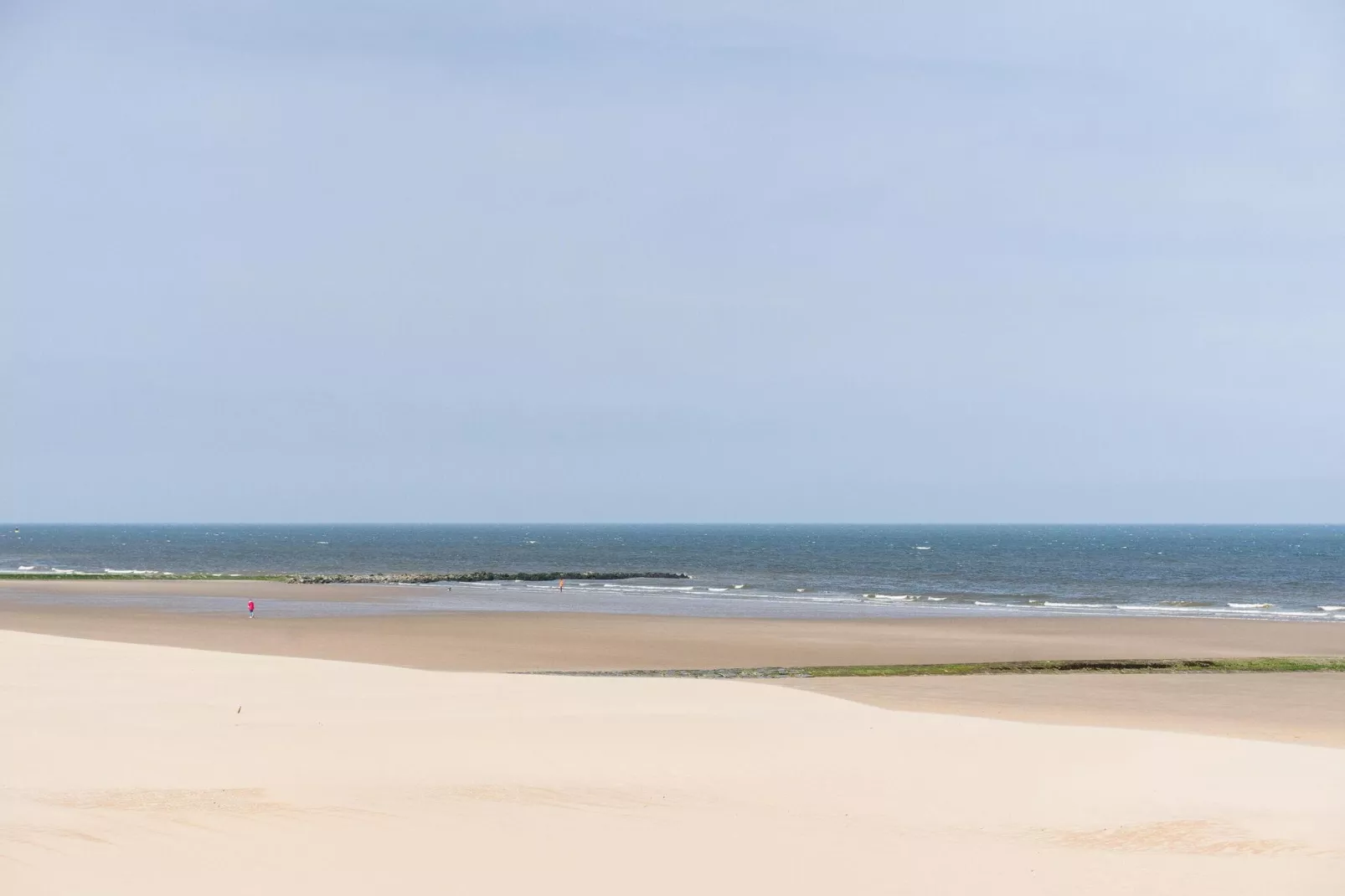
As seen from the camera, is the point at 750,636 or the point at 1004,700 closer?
the point at 1004,700

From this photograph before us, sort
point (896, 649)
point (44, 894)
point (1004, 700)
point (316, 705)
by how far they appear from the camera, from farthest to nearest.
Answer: point (896, 649), point (1004, 700), point (316, 705), point (44, 894)

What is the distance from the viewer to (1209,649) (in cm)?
3678

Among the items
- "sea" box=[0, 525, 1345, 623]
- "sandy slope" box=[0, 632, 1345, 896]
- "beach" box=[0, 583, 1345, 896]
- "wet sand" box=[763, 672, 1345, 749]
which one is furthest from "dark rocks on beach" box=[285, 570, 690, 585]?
"sandy slope" box=[0, 632, 1345, 896]

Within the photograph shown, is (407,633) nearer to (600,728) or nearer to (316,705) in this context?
(316,705)

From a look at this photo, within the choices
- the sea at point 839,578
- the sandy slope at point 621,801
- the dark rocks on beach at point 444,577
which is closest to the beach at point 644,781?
the sandy slope at point 621,801

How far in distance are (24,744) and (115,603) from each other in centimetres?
4412

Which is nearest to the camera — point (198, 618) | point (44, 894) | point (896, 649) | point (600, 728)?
point (44, 894)

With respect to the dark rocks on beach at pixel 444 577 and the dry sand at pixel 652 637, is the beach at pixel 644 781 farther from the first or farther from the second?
the dark rocks on beach at pixel 444 577

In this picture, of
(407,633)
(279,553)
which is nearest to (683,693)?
(407,633)

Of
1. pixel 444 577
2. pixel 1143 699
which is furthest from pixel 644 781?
pixel 444 577

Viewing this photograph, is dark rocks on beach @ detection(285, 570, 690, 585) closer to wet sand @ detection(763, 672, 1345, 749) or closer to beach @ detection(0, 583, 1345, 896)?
beach @ detection(0, 583, 1345, 896)

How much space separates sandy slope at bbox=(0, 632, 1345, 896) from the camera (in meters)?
9.91

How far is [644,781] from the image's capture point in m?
13.7

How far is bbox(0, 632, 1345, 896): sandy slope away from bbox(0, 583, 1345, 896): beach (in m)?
0.05
